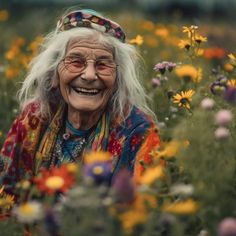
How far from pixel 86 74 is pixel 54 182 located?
1187 mm

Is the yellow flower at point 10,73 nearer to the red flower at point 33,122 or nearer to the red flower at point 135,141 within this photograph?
the red flower at point 33,122

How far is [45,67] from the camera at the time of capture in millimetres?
3438

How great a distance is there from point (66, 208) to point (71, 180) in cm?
13

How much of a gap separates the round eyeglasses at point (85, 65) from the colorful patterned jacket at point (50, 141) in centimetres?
25

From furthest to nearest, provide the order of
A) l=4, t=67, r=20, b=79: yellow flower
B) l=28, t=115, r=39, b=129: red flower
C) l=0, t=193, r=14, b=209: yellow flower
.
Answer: l=4, t=67, r=20, b=79: yellow flower, l=28, t=115, r=39, b=129: red flower, l=0, t=193, r=14, b=209: yellow flower

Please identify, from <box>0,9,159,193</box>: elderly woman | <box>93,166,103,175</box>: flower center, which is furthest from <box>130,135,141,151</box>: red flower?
<box>93,166,103,175</box>: flower center

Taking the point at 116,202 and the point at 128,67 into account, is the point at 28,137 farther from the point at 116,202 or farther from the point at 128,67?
the point at 116,202

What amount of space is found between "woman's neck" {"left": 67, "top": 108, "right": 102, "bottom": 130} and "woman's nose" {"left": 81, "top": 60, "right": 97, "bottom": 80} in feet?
0.79

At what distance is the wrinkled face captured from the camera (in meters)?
3.19

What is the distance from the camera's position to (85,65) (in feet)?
10.5

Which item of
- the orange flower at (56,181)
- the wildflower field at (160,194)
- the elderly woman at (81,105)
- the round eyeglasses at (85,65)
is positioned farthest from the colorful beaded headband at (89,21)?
the orange flower at (56,181)

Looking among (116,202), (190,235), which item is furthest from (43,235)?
(190,235)

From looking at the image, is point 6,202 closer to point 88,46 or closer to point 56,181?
point 56,181

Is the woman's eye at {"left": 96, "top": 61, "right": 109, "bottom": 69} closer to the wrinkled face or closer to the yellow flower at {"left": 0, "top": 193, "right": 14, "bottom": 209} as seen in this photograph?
the wrinkled face
